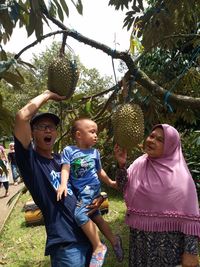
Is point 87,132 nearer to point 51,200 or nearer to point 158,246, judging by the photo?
point 51,200

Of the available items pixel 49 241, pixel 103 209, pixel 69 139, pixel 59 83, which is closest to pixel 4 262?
pixel 103 209

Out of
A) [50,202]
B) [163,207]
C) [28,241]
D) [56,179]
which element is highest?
[56,179]

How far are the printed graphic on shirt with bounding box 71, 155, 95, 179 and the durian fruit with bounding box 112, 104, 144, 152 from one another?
2.01 feet

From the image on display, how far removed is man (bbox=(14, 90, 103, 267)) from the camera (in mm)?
1967

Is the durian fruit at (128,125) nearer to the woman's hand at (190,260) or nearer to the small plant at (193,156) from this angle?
the woman's hand at (190,260)

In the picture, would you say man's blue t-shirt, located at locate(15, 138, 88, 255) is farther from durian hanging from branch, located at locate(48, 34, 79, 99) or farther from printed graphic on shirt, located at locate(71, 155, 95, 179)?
durian hanging from branch, located at locate(48, 34, 79, 99)

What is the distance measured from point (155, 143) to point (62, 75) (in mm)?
1043

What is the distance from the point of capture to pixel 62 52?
5.33 ft

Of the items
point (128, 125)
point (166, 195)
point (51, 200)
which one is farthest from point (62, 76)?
→ point (166, 195)

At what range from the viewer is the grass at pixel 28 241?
15.0 feet

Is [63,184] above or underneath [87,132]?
underneath

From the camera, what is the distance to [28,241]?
5.35 metres

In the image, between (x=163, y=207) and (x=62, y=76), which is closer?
(x=62, y=76)

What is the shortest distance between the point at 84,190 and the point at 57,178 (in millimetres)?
201
